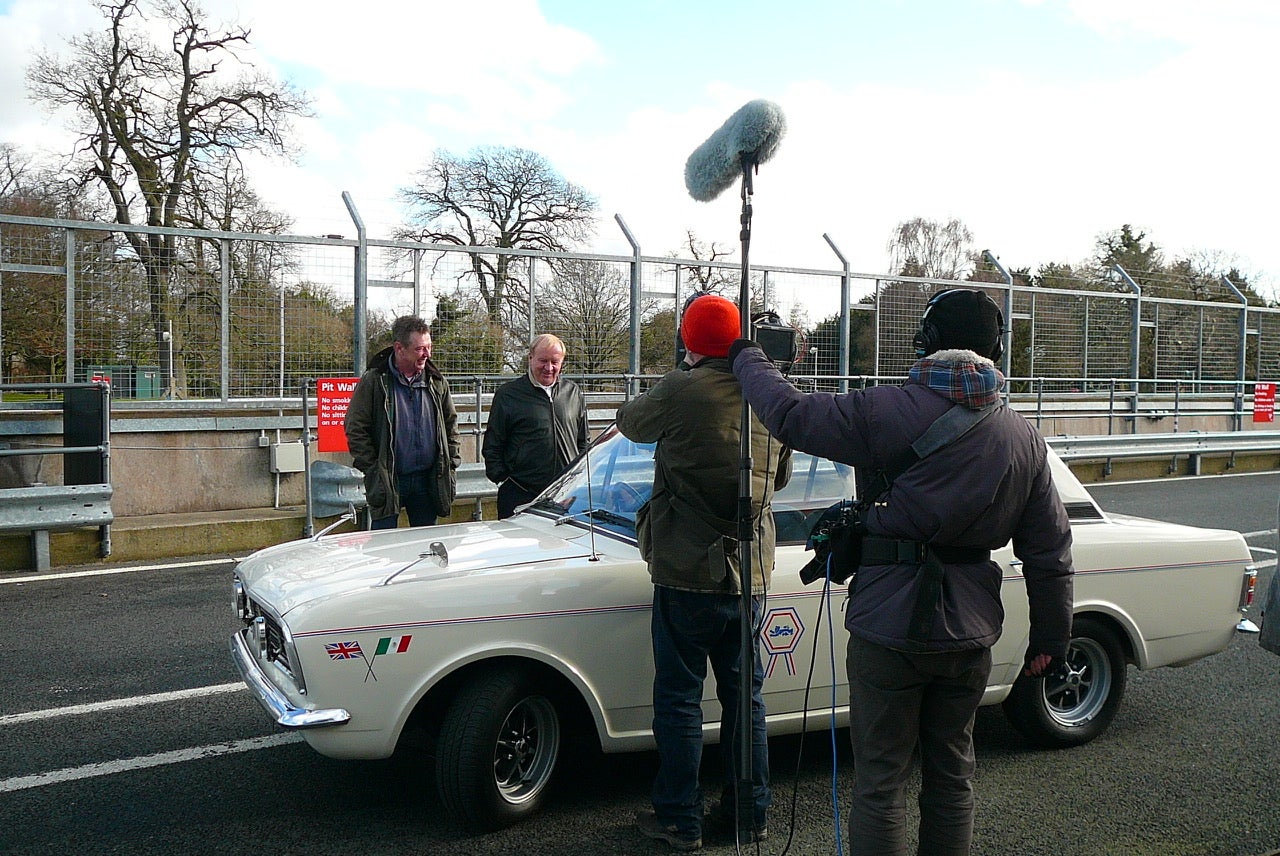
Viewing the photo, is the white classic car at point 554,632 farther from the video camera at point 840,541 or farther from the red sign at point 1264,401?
the red sign at point 1264,401

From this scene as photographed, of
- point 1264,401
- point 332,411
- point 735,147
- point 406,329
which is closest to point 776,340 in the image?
point 735,147

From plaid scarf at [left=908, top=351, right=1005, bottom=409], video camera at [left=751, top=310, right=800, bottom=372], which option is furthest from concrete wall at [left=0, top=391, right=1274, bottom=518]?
plaid scarf at [left=908, top=351, right=1005, bottom=409]

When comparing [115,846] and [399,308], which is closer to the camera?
[115,846]

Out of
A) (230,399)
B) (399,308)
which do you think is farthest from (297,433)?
(399,308)

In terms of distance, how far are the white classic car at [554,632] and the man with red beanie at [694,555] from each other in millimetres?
284

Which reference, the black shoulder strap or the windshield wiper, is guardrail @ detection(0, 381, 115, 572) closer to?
the windshield wiper

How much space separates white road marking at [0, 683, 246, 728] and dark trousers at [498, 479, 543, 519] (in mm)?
1737

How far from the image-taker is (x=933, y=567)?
9.55 ft

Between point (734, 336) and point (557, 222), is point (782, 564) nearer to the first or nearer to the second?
point (734, 336)

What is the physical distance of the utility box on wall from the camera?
10141 mm

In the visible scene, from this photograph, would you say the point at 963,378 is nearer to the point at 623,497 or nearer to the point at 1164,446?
the point at 623,497

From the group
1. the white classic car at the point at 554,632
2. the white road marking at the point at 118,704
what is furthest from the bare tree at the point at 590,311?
the white classic car at the point at 554,632

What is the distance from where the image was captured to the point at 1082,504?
4965 mm

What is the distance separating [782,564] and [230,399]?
7741mm
